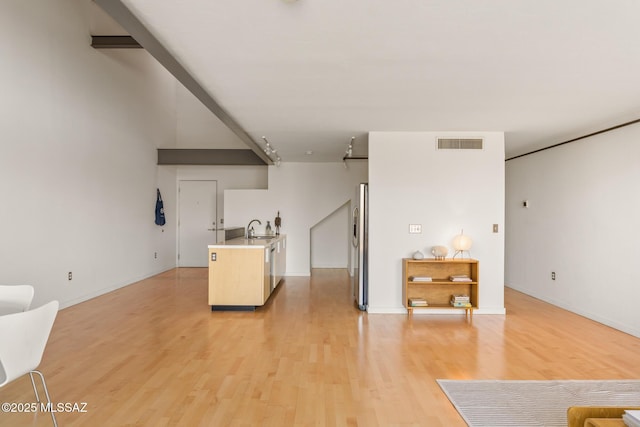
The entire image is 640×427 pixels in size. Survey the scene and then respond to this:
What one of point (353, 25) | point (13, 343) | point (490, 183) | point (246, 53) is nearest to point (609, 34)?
point (353, 25)

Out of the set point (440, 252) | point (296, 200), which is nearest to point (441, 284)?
point (440, 252)

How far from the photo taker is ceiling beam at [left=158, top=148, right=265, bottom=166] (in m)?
7.93

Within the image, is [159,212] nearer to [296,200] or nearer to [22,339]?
[296,200]

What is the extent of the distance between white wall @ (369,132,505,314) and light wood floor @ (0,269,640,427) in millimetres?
571

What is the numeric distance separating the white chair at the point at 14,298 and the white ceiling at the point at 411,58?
72.8 inches

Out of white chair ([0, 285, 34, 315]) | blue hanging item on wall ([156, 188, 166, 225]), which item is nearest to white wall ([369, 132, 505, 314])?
white chair ([0, 285, 34, 315])

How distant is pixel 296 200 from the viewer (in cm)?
840

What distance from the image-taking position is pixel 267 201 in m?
8.41

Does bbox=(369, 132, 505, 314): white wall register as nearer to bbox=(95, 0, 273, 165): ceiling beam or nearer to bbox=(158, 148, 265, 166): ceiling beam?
bbox=(95, 0, 273, 165): ceiling beam

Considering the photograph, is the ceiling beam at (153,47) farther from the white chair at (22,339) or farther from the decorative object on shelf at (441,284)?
the decorative object on shelf at (441,284)

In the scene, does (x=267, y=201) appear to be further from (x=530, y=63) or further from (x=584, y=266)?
(x=530, y=63)

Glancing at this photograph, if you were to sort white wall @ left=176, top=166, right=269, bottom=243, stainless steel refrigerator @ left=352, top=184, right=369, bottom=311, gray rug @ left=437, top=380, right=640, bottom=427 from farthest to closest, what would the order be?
white wall @ left=176, top=166, right=269, bottom=243
stainless steel refrigerator @ left=352, top=184, right=369, bottom=311
gray rug @ left=437, top=380, right=640, bottom=427

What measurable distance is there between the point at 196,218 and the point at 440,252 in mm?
6191

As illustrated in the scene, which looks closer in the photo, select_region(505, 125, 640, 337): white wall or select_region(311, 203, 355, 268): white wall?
select_region(505, 125, 640, 337): white wall
